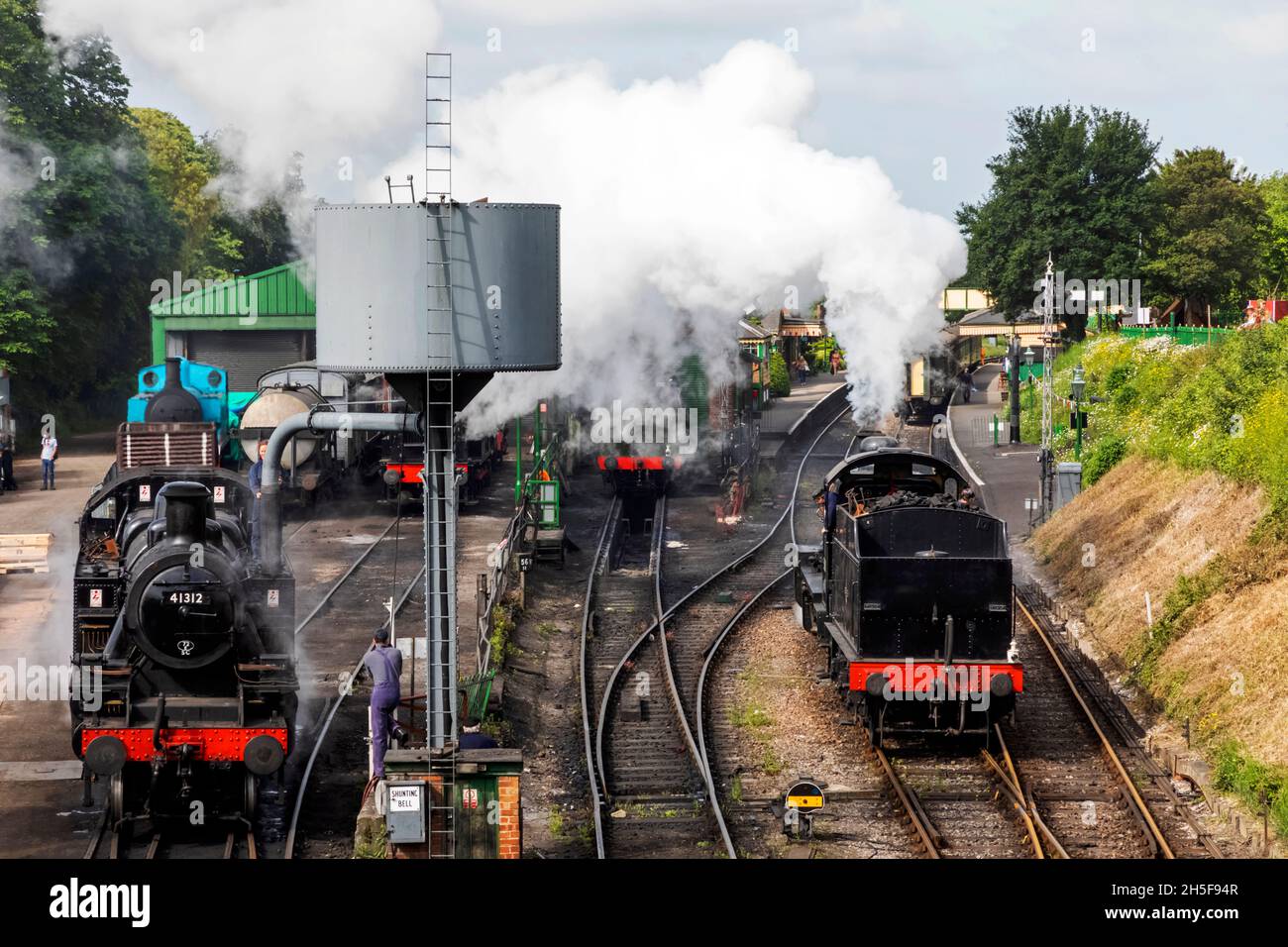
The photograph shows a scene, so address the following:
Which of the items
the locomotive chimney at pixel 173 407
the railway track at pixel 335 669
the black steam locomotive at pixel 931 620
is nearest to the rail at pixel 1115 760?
the black steam locomotive at pixel 931 620

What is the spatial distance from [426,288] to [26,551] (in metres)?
16.0

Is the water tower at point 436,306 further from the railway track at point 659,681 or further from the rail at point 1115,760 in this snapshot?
the rail at point 1115,760

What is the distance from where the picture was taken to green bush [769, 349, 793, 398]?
52.6 meters

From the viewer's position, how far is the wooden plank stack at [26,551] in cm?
2348

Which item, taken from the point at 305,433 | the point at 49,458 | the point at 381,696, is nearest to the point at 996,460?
the point at 305,433

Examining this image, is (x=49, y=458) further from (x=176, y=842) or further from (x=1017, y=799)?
(x=1017, y=799)

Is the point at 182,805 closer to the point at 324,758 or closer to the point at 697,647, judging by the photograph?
the point at 324,758

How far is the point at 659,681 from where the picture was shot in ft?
58.4

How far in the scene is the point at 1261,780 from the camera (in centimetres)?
1272

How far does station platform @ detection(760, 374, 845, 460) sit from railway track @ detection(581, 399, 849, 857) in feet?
41.4

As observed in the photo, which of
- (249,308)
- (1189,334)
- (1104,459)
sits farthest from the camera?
(249,308)

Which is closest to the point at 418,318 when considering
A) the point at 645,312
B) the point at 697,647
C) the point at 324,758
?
the point at 324,758

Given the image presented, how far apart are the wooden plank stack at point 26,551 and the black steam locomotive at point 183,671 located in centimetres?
1141

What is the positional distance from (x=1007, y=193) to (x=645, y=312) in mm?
31502
